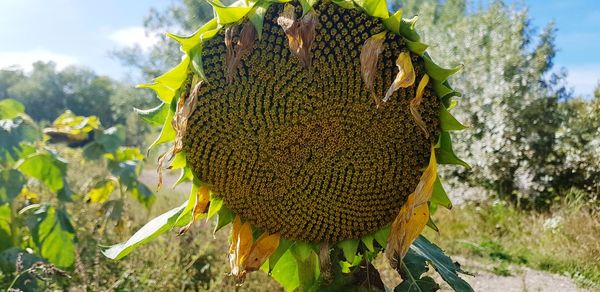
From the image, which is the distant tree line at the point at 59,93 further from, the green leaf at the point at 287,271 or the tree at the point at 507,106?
the green leaf at the point at 287,271

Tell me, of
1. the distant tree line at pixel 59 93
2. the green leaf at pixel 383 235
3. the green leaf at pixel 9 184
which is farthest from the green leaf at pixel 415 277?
the distant tree line at pixel 59 93

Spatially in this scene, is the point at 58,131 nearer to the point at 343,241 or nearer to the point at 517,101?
the point at 343,241

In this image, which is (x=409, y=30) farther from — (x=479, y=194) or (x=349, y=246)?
(x=479, y=194)

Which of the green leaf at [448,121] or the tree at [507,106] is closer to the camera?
the green leaf at [448,121]

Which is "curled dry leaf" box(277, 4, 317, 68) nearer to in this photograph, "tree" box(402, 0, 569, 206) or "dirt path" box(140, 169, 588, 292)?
"dirt path" box(140, 169, 588, 292)

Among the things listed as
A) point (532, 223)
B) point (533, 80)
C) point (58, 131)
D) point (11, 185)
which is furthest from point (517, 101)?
point (11, 185)

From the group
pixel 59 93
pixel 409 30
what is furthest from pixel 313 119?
pixel 59 93

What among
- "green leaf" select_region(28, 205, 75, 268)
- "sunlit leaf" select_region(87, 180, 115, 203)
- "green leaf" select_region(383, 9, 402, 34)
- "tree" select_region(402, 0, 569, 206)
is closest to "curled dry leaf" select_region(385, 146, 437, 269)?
"green leaf" select_region(383, 9, 402, 34)
